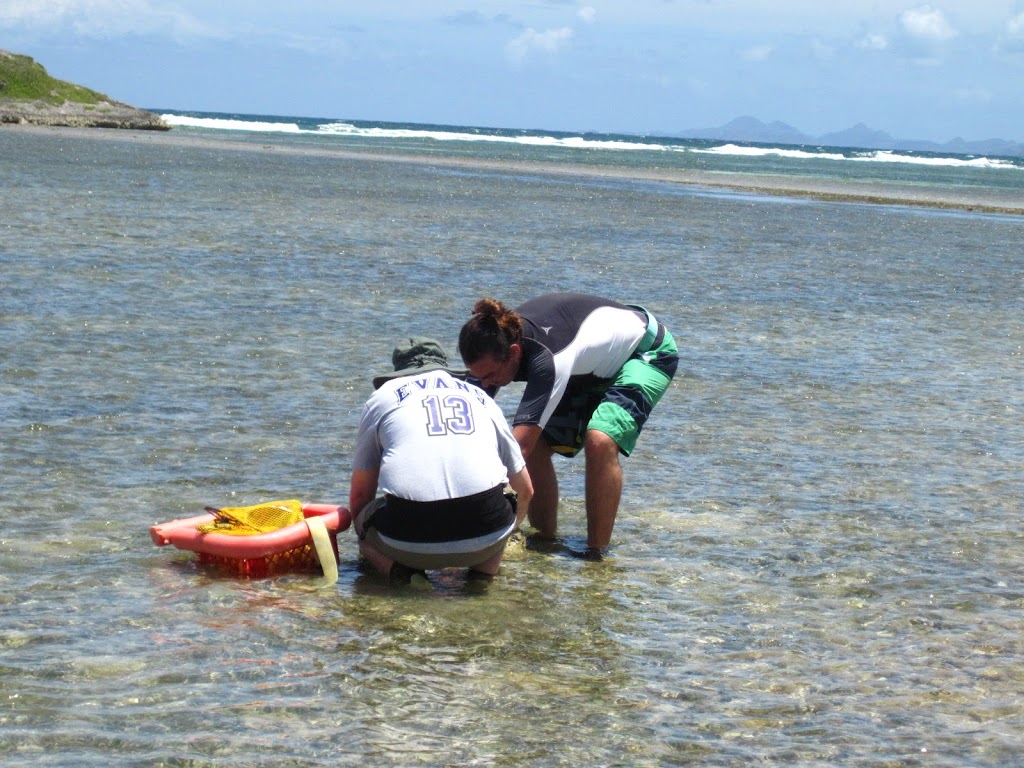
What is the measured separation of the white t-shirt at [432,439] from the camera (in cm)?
604

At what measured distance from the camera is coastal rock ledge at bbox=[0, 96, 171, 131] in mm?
69875

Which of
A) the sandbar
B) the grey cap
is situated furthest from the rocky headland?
the grey cap

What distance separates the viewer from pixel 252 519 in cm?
650

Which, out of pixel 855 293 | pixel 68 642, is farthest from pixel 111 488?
pixel 855 293

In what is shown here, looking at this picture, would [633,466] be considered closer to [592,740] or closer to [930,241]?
[592,740]

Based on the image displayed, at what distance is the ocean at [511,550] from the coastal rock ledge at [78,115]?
55.6 metres

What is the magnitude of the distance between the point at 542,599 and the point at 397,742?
185 cm

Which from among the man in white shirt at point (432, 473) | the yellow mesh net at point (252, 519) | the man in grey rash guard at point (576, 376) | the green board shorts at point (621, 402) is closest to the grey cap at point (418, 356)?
the man in white shirt at point (432, 473)

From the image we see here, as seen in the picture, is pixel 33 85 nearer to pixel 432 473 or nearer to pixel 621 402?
pixel 621 402

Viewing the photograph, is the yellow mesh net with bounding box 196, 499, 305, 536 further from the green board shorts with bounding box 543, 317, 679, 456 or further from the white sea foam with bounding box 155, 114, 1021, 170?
the white sea foam with bounding box 155, 114, 1021, 170

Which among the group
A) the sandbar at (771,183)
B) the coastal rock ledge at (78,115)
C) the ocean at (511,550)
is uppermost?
the coastal rock ledge at (78,115)

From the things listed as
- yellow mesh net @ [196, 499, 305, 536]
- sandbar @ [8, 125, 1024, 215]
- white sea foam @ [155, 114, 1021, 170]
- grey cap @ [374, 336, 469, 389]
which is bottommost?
yellow mesh net @ [196, 499, 305, 536]

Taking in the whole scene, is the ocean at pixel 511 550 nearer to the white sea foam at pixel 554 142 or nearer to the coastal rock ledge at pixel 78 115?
the coastal rock ledge at pixel 78 115

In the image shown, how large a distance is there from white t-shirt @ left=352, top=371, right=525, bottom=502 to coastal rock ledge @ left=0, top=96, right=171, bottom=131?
67747mm
